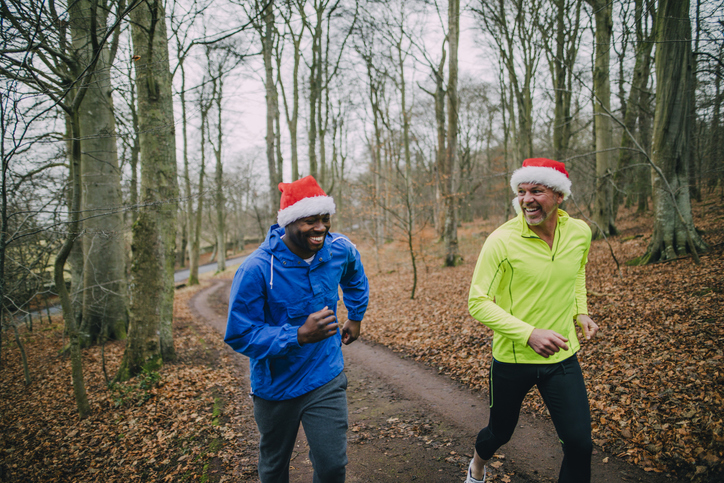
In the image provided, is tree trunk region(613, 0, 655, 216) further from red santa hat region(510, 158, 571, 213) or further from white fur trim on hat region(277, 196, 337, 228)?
white fur trim on hat region(277, 196, 337, 228)

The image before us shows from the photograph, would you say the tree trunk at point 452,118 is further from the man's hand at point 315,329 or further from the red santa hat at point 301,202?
the man's hand at point 315,329

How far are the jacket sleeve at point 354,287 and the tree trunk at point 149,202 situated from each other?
15.3 ft

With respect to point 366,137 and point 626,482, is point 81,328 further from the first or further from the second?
point 366,137

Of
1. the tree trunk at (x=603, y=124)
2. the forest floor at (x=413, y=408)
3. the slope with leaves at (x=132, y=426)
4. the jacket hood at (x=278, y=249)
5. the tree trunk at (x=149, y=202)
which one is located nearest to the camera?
the jacket hood at (x=278, y=249)

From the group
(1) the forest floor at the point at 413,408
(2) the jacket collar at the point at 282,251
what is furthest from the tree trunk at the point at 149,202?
(2) the jacket collar at the point at 282,251

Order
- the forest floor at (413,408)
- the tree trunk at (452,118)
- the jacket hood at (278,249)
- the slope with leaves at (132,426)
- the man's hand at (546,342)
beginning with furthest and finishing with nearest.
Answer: the tree trunk at (452,118), the slope with leaves at (132,426), the forest floor at (413,408), the jacket hood at (278,249), the man's hand at (546,342)

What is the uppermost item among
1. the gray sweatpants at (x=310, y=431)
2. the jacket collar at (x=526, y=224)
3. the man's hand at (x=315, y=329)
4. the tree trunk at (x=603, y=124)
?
the tree trunk at (x=603, y=124)

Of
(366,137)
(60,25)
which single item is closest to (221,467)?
(60,25)

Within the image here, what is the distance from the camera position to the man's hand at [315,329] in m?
→ 1.99

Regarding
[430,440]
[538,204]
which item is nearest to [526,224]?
[538,204]

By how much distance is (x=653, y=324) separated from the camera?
4855 millimetres

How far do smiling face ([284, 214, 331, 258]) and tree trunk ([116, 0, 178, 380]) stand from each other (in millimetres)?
4634

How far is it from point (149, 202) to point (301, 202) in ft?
15.2

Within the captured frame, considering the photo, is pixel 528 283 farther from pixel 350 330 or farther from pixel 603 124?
pixel 603 124
